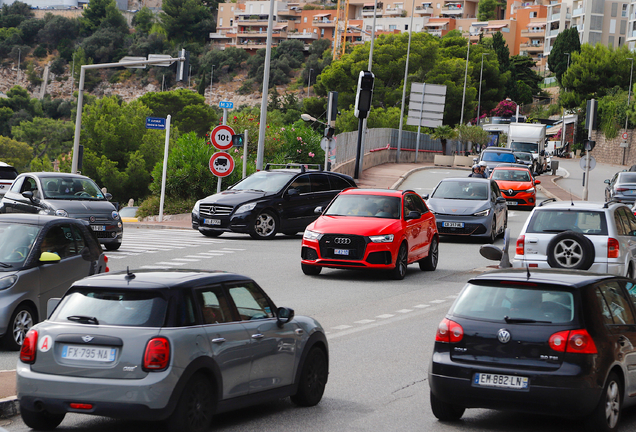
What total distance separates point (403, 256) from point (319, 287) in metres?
2.19

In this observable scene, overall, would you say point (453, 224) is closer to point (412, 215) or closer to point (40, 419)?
point (412, 215)

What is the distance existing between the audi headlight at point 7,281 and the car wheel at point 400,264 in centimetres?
849

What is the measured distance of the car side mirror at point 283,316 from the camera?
25.1 ft

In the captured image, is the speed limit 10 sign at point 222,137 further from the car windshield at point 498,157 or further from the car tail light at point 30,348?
the car windshield at point 498,157

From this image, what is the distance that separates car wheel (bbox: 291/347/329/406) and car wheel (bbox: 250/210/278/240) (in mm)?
16036

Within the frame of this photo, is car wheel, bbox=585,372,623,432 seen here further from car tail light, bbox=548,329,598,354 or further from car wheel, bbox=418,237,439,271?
car wheel, bbox=418,237,439,271

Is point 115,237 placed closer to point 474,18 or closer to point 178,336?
point 178,336

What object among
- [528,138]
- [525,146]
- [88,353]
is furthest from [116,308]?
[525,146]

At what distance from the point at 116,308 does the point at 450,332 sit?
258 centimetres

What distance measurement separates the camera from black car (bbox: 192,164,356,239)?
2402cm

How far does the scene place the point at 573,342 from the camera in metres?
6.88

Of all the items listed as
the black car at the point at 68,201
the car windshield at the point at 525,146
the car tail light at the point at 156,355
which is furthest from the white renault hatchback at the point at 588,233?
the car windshield at the point at 525,146

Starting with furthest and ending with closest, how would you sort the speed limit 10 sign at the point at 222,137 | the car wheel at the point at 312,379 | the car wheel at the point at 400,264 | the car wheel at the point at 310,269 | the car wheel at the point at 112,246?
1. the speed limit 10 sign at the point at 222,137
2. the car wheel at the point at 112,246
3. the car wheel at the point at 310,269
4. the car wheel at the point at 400,264
5. the car wheel at the point at 312,379

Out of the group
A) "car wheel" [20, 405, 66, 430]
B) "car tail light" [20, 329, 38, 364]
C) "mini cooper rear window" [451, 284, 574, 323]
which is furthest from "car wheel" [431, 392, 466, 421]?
"car tail light" [20, 329, 38, 364]
